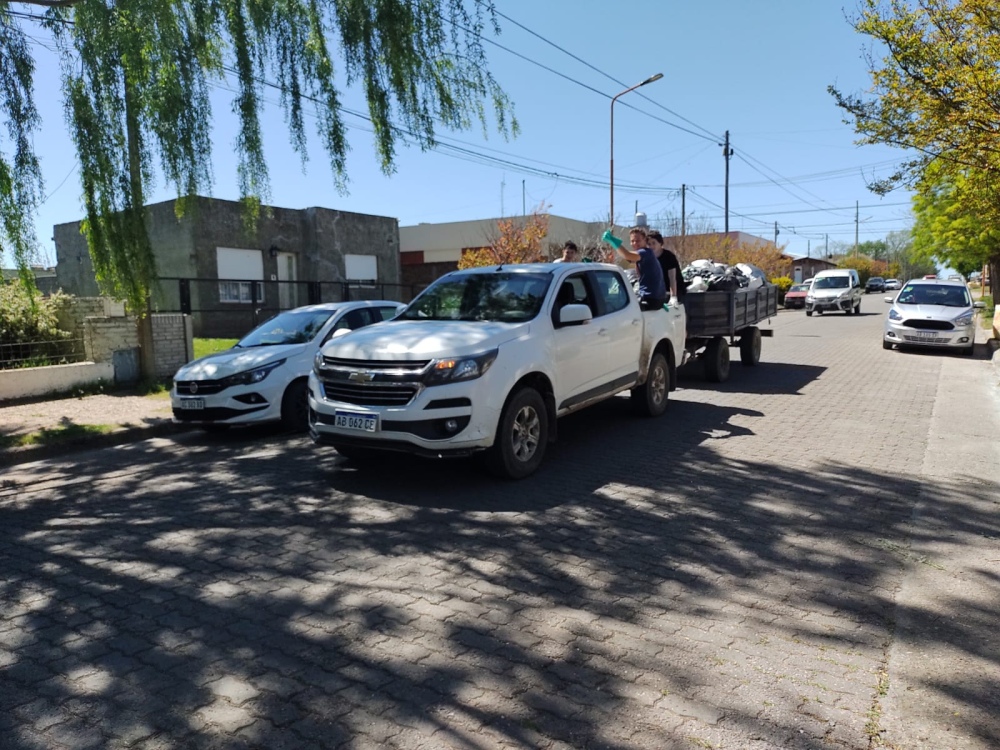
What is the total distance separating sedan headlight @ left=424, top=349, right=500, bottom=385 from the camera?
5766 mm

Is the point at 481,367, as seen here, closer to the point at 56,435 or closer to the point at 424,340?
the point at 424,340

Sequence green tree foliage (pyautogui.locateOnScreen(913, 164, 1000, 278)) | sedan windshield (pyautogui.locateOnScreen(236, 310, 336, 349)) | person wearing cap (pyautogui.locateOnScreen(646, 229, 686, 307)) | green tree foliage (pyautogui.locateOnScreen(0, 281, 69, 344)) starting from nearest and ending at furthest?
sedan windshield (pyautogui.locateOnScreen(236, 310, 336, 349)) < person wearing cap (pyautogui.locateOnScreen(646, 229, 686, 307)) < green tree foliage (pyautogui.locateOnScreen(0, 281, 69, 344)) < green tree foliage (pyautogui.locateOnScreen(913, 164, 1000, 278))

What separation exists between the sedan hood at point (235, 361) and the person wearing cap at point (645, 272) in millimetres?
4241

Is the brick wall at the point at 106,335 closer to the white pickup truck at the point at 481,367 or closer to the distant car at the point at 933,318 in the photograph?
the white pickup truck at the point at 481,367

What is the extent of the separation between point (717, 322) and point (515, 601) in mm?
8185

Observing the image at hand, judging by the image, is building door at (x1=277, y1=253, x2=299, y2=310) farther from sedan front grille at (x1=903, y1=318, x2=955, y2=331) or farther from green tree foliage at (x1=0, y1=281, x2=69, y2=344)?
sedan front grille at (x1=903, y1=318, x2=955, y2=331)

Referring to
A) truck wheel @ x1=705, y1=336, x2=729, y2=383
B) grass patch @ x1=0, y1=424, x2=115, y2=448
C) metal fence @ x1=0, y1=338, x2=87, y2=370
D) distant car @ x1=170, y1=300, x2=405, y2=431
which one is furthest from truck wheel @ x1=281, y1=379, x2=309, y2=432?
truck wheel @ x1=705, y1=336, x2=729, y2=383

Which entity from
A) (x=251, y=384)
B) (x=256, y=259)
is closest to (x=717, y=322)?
(x=251, y=384)

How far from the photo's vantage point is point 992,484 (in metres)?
6.10

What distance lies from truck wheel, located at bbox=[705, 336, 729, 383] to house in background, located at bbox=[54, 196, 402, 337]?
41.0 feet

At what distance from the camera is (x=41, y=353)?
11.9 metres

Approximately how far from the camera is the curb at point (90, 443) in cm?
809

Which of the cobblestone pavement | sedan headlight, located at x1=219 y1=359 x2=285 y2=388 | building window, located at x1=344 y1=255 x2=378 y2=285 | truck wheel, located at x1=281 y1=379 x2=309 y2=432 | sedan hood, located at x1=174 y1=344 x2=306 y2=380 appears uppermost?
building window, located at x1=344 y1=255 x2=378 y2=285

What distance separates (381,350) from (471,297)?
4.85ft
